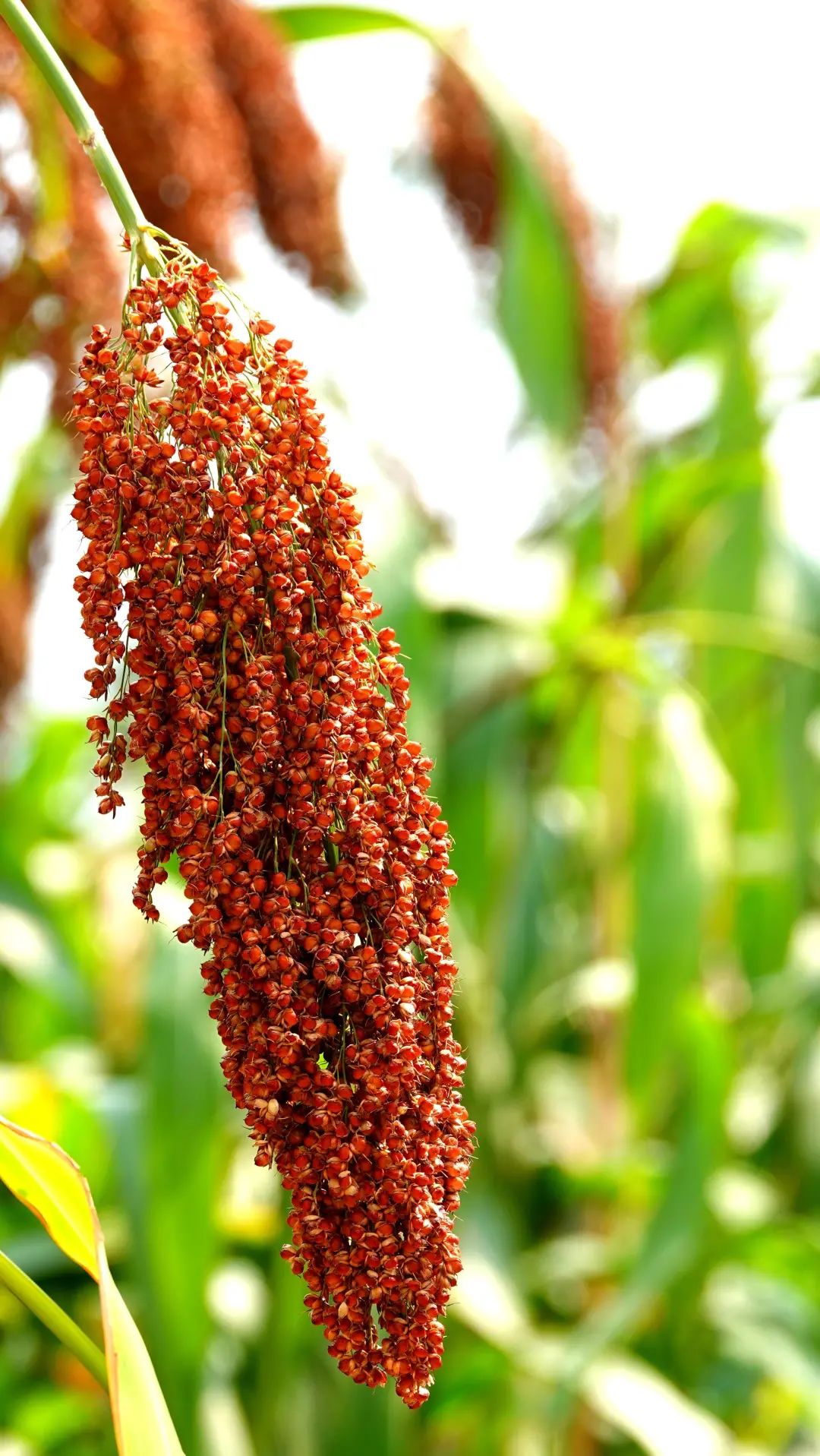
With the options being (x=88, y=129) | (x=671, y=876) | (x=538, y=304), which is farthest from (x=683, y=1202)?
(x=88, y=129)

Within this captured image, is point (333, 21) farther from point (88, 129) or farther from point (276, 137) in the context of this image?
point (88, 129)

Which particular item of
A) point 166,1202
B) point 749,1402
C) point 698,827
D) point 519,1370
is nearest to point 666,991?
point 698,827

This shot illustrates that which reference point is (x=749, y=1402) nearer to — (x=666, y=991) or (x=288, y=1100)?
(x=666, y=991)

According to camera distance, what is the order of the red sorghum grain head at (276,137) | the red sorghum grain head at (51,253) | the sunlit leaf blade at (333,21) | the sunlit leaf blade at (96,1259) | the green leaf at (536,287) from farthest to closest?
1. the green leaf at (536,287)
2. the sunlit leaf blade at (333,21)
3. the red sorghum grain head at (276,137)
4. the red sorghum grain head at (51,253)
5. the sunlit leaf blade at (96,1259)

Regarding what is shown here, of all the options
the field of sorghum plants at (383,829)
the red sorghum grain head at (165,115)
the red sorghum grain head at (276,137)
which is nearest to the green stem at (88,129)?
the field of sorghum plants at (383,829)

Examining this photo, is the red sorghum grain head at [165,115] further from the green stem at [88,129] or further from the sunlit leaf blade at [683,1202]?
the sunlit leaf blade at [683,1202]

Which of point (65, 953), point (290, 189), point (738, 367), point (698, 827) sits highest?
point (738, 367)
